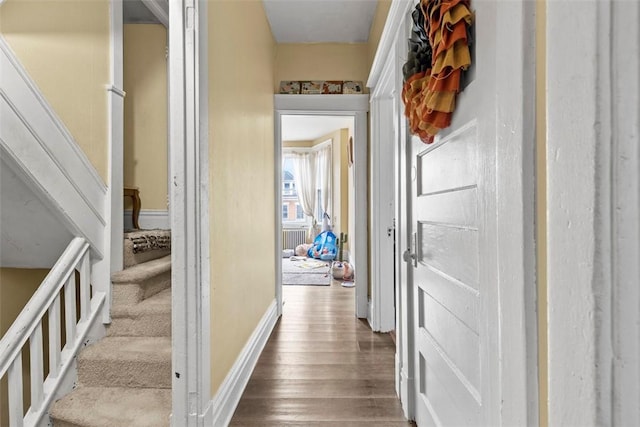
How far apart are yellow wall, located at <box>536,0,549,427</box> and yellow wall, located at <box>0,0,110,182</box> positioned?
6.94 ft

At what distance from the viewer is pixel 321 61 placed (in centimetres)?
305

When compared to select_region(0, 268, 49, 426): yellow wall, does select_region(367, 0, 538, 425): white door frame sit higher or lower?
higher

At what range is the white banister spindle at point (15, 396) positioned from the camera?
4.26 feet

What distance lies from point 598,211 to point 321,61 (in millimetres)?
3064

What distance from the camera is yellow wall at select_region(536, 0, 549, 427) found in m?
0.54

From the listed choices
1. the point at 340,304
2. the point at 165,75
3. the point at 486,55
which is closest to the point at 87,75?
the point at 165,75

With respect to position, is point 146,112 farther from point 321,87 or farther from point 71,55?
point 321,87

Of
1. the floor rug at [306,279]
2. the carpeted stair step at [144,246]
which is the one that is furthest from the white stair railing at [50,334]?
the floor rug at [306,279]

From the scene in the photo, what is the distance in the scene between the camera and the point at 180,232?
1.25m

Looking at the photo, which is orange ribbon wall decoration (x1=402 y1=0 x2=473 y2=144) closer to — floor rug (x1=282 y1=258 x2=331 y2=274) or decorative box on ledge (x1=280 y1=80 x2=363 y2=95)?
decorative box on ledge (x1=280 y1=80 x2=363 y2=95)

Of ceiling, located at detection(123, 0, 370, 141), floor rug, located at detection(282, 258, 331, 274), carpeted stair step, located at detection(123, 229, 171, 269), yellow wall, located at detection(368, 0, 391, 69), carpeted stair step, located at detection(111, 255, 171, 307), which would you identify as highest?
ceiling, located at detection(123, 0, 370, 141)

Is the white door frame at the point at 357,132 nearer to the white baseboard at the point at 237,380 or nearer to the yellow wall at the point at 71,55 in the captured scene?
the white baseboard at the point at 237,380

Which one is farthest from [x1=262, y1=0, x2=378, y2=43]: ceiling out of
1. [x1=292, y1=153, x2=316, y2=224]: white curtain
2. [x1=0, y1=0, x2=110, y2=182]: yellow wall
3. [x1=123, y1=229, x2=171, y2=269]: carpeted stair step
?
[x1=292, y1=153, x2=316, y2=224]: white curtain

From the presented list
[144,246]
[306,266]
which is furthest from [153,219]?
[306,266]
